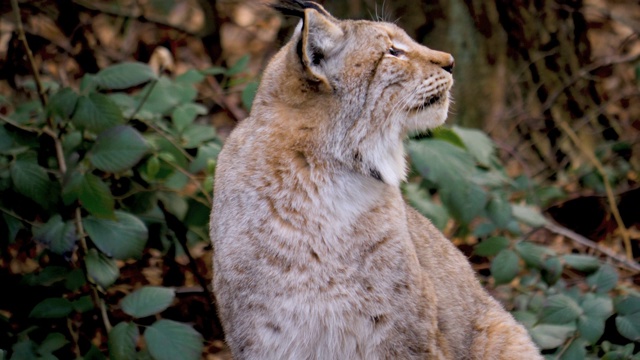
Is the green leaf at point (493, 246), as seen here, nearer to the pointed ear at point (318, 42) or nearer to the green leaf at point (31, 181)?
the pointed ear at point (318, 42)

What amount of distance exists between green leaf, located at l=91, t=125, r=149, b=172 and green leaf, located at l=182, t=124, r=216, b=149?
62 cm

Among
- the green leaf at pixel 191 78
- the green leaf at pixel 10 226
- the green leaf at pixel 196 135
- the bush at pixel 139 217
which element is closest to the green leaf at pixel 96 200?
the bush at pixel 139 217

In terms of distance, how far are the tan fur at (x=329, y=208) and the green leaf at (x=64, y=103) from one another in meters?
0.83

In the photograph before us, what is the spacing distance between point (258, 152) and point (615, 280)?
1.91m

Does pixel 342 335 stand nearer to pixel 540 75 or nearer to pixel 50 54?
pixel 50 54

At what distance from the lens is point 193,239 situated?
4.25 metres

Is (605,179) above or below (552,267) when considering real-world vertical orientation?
below

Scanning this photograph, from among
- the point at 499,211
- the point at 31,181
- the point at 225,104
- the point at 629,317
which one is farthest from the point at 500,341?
the point at 225,104

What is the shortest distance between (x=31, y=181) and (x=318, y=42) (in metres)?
1.40

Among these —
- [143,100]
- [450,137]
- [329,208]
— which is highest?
[329,208]

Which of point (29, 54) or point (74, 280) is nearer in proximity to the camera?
point (74, 280)

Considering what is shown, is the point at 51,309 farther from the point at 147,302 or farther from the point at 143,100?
the point at 143,100

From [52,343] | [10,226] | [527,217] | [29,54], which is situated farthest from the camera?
[527,217]

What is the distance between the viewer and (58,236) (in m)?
3.44
